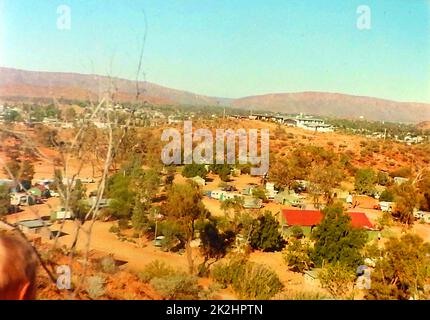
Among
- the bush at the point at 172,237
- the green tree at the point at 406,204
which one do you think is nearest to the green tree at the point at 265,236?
the bush at the point at 172,237

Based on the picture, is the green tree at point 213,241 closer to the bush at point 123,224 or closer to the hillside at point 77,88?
the bush at point 123,224

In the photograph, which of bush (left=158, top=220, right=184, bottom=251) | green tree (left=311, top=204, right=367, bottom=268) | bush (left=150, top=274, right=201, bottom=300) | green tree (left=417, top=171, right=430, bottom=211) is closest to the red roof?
green tree (left=311, top=204, right=367, bottom=268)

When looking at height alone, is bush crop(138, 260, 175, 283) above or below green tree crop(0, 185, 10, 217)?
below

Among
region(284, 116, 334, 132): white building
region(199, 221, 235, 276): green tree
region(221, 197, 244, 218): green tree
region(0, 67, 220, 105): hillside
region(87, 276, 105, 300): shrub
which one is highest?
region(0, 67, 220, 105): hillside

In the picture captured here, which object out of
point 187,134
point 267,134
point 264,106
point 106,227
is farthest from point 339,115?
point 106,227

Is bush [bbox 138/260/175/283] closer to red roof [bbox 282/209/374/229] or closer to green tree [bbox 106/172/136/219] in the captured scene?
green tree [bbox 106/172/136/219]

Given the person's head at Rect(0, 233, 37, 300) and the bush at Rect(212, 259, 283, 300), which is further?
the bush at Rect(212, 259, 283, 300)
